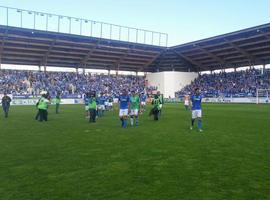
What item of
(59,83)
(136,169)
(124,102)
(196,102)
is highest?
(59,83)

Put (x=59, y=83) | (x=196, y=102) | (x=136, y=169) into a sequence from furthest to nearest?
(x=59, y=83)
(x=196, y=102)
(x=136, y=169)

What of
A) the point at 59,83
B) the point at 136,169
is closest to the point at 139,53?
the point at 59,83

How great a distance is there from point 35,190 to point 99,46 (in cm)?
5729

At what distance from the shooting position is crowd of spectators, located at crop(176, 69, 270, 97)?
58.1 metres

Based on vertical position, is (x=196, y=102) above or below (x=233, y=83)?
below

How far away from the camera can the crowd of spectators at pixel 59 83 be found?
5538 centimetres

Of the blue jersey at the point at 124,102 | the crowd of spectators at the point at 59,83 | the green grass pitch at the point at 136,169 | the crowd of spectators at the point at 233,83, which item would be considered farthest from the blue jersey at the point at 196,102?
the crowd of spectators at the point at 233,83

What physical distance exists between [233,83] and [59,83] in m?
37.1

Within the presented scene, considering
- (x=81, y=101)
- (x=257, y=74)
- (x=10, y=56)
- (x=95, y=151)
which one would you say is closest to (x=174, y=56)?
(x=257, y=74)

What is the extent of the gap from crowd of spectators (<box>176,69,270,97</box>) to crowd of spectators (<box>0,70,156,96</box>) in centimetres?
1364

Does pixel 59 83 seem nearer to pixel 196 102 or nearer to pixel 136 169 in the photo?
pixel 196 102

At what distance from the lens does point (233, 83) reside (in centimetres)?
6469

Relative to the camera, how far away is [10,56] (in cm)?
5900

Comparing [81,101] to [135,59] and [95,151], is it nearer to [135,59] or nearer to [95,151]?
[135,59]
